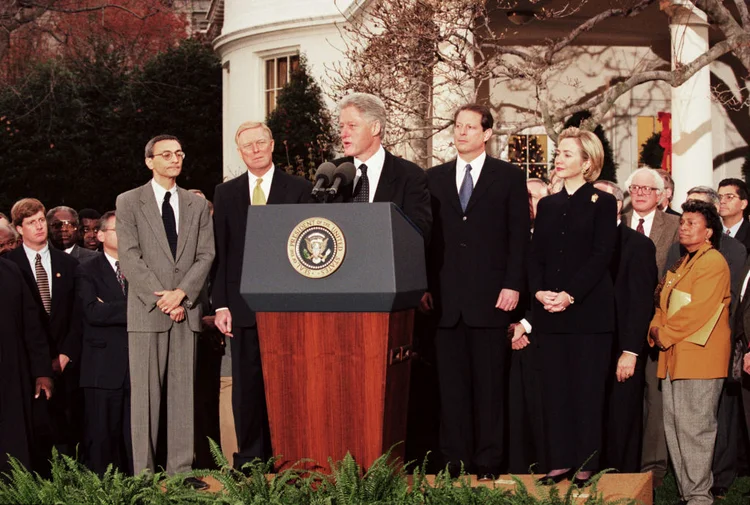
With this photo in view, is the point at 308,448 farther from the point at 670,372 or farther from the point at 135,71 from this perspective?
the point at 135,71

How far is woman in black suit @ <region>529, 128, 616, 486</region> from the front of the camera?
20.9 feet

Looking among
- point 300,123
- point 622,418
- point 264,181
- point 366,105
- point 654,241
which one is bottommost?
point 622,418

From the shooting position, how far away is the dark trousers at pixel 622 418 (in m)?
7.52

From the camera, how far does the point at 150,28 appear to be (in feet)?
126

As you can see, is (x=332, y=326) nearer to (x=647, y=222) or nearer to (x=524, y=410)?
(x=524, y=410)

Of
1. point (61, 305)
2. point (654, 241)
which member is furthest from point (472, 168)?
point (61, 305)

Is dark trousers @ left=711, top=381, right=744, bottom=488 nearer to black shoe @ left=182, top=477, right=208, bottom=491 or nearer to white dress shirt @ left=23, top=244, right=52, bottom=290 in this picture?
black shoe @ left=182, top=477, right=208, bottom=491

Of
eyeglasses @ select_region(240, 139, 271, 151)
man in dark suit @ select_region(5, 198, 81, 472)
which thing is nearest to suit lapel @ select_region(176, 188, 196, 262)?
eyeglasses @ select_region(240, 139, 271, 151)

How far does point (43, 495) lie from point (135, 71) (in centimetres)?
2332

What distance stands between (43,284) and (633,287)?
4265mm

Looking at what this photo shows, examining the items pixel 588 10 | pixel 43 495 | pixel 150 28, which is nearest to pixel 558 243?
pixel 43 495

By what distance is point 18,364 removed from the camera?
22.3 ft

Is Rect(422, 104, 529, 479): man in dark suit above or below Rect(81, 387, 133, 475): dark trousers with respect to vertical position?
above

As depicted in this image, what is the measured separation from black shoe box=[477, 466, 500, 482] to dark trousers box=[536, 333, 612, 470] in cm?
37
